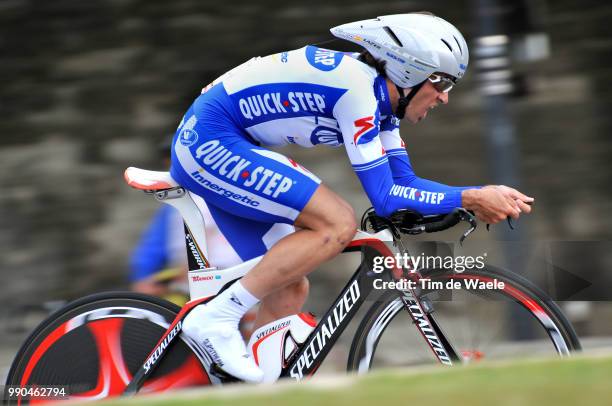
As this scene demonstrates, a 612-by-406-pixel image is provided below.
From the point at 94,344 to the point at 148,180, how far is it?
803mm

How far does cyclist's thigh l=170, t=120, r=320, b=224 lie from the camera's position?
14.4ft

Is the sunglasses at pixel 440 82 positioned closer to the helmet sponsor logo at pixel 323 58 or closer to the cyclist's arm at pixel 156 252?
the helmet sponsor logo at pixel 323 58

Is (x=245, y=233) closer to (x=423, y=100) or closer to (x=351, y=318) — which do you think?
(x=351, y=318)

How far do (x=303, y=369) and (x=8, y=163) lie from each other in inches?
171

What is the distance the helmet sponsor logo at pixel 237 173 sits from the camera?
438cm

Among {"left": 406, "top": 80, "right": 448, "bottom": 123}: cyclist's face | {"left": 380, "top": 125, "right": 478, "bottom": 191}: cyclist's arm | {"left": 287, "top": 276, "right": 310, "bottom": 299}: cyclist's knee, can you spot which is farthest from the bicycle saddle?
{"left": 406, "top": 80, "right": 448, "bottom": 123}: cyclist's face

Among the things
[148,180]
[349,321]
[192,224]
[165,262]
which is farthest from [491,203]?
[165,262]

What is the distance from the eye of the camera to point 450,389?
349 centimetres

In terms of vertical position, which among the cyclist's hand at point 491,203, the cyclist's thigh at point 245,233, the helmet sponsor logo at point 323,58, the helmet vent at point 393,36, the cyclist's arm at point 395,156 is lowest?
the cyclist's thigh at point 245,233

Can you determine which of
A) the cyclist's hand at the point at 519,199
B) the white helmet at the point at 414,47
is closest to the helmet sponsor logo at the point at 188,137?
the white helmet at the point at 414,47

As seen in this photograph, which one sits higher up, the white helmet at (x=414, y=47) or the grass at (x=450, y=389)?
the white helmet at (x=414, y=47)

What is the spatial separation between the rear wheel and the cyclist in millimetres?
296

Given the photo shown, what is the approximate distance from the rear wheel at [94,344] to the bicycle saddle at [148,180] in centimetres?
52

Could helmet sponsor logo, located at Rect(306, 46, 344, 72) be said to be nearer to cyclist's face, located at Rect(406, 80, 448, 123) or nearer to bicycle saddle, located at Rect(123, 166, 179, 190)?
cyclist's face, located at Rect(406, 80, 448, 123)
